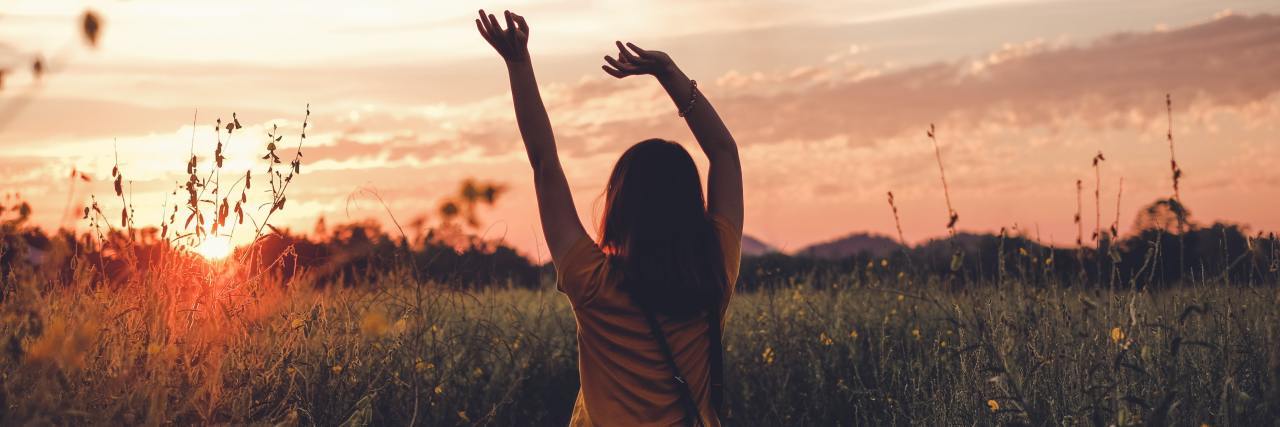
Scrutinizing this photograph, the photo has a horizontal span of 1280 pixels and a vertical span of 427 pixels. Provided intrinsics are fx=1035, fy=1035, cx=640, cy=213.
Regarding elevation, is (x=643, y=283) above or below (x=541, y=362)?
above

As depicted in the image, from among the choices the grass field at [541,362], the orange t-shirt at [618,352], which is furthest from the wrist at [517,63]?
the grass field at [541,362]

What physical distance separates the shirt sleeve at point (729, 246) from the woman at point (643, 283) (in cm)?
1

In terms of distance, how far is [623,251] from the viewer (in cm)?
273

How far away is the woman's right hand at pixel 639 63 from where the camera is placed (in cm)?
331

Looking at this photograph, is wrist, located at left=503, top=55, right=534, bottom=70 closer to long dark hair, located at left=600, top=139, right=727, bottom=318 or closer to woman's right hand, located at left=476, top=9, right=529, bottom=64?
woman's right hand, located at left=476, top=9, right=529, bottom=64

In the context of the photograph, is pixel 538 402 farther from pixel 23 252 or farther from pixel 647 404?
pixel 647 404

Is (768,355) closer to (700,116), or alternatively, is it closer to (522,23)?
(700,116)

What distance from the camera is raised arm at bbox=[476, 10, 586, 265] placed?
9.07 feet

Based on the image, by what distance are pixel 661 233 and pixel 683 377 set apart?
15.8 inches

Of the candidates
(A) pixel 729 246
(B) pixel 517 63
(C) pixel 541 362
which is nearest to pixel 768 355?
(C) pixel 541 362

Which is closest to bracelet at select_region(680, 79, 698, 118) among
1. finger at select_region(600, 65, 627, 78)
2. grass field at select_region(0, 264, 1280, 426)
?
finger at select_region(600, 65, 627, 78)

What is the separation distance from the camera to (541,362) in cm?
742

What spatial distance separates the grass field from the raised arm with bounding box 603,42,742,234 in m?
1.25

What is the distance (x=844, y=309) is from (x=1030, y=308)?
3139 mm
